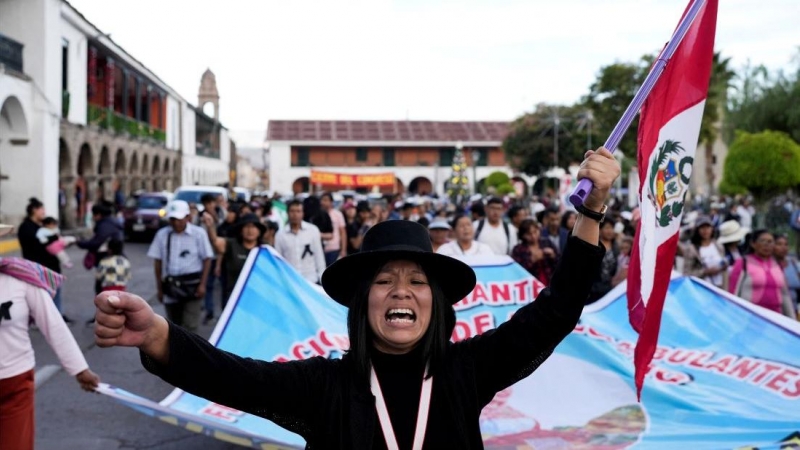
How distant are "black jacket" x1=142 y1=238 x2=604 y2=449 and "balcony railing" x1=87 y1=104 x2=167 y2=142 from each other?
106ft

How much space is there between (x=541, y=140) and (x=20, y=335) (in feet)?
215

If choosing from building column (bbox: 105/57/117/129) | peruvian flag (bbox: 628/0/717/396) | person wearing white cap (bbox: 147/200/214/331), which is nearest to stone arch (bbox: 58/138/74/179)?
building column (bbox: 105/57/117/129)

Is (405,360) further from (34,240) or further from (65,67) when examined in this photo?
(65,67)

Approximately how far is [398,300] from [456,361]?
25 centimetres

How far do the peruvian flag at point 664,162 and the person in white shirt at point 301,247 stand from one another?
6668mm

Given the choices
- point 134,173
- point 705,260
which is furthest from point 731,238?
point 134,173

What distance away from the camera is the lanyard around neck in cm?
235

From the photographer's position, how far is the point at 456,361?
8.28 feet

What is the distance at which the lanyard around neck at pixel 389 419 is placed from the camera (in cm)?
235

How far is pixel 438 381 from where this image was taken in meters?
2.46

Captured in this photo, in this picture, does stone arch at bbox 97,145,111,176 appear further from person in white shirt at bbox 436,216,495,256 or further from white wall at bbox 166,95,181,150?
person in white shirt at bbox 436,216,495,256

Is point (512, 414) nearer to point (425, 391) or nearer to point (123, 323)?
point (425, 391)

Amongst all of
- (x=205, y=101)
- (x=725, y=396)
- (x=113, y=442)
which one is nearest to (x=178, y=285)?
(x=113, y=442)

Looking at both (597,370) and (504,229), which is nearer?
(597,370)
